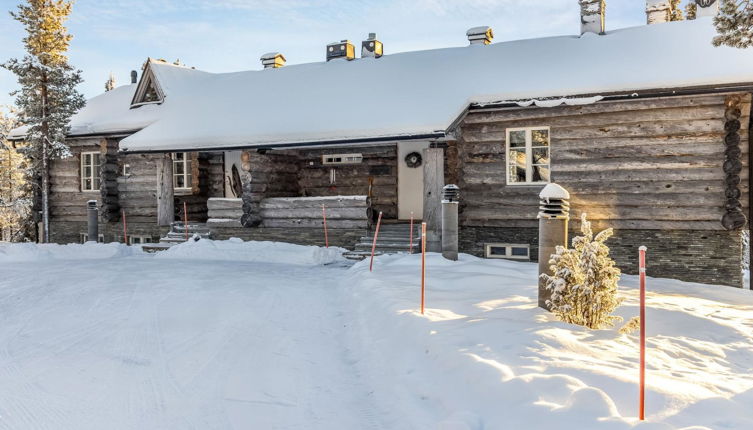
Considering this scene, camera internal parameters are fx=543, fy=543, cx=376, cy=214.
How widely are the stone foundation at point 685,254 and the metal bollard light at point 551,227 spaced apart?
20.5ft

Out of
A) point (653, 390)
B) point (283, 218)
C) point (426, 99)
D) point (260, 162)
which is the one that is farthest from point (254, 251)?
point (653, 390)

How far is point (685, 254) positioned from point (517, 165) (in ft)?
13.9

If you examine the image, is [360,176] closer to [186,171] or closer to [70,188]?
[186,171]

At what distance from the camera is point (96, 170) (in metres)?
20.3

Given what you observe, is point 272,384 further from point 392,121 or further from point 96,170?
point 96,170

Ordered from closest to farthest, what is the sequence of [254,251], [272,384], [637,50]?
[272,384] → [637,50] → [254,251]

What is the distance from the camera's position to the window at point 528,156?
13461mm

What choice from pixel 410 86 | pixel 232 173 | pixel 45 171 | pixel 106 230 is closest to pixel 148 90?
pixel 232 173

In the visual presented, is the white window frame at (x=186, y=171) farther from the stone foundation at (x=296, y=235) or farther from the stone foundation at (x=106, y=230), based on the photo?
the stone foundation at (x=296, y=235)

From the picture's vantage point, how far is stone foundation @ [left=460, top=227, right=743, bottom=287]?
11.5m

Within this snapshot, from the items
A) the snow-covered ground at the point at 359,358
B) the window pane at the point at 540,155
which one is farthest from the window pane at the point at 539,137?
the snow-covered ground at the point at 359,358

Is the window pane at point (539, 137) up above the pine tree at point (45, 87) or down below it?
below

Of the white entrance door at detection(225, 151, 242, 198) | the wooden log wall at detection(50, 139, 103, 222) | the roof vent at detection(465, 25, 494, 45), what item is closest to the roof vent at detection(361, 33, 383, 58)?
the roof vent at detection(465, 25, 494, 45)

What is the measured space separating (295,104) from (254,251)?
4.93m
